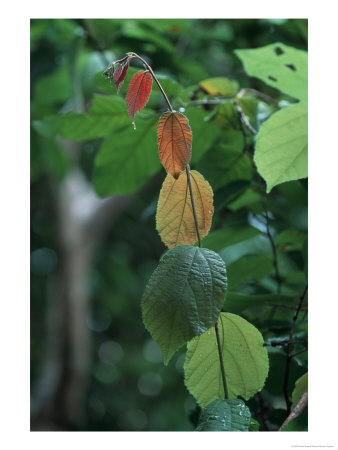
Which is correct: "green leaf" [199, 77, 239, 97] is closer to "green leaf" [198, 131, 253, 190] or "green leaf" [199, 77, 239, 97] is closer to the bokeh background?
"green leaf" [198, 131, 253, 190]

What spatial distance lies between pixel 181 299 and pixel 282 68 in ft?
1.17

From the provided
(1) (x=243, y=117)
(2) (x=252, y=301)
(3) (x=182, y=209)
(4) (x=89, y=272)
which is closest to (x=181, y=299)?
(3) (x=182, y=209)

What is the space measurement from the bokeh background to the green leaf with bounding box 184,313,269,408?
2.31ft

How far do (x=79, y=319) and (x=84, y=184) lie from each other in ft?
2.46

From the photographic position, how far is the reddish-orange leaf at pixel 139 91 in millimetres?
333

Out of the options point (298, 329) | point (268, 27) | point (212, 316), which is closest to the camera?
point (212, 316)

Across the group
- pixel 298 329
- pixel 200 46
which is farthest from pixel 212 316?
pixel 200 46

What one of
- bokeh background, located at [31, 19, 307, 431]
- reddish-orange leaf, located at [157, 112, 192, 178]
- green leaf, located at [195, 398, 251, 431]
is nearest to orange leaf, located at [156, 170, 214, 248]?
reddish-orange leaf, located at [157, 112, 192, 178]

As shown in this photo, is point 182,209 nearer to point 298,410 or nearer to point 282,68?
point 298,410

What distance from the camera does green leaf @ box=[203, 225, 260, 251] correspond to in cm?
50

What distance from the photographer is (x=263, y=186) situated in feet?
1.85

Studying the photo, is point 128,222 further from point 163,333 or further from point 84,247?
point 163,333

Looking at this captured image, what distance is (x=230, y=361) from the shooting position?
1.19ft

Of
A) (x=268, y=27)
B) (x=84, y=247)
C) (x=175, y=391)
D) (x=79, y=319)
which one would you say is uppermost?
(x=268, y=27)
